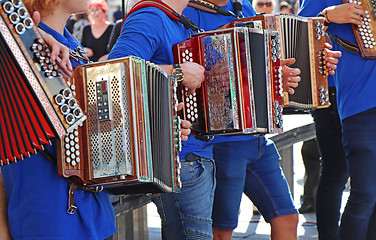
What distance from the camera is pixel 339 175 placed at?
13.0ft

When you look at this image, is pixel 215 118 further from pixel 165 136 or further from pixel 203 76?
pixel 165 136

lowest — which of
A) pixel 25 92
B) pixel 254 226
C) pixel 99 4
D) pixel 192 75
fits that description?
pixel 254 226

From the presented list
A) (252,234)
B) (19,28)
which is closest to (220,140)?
(19,28)

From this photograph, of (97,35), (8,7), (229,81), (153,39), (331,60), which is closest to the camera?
(8,7)

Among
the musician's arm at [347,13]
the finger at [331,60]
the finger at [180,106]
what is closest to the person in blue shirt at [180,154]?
the finger at [180,106]

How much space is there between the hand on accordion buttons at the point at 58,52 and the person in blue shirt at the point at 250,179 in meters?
1.33

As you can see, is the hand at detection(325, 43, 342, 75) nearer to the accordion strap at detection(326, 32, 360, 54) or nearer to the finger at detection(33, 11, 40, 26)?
the accordion strap at detection(326, 32, 360, 54)

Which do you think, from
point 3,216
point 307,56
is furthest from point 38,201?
point 307,56

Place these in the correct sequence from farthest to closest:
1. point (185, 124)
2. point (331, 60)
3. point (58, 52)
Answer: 1. point (331, 60)
2. point (185, 124)
3. point (58, 52)

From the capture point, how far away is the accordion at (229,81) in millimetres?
2740

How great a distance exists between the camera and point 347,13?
3.54 metres

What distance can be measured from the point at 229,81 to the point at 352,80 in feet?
3.69

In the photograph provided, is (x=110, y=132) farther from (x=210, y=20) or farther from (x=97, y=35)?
(x=97, y=35)

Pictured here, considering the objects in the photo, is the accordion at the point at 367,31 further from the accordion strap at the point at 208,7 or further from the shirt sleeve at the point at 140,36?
the shirt sleeve at the point at 140,36
